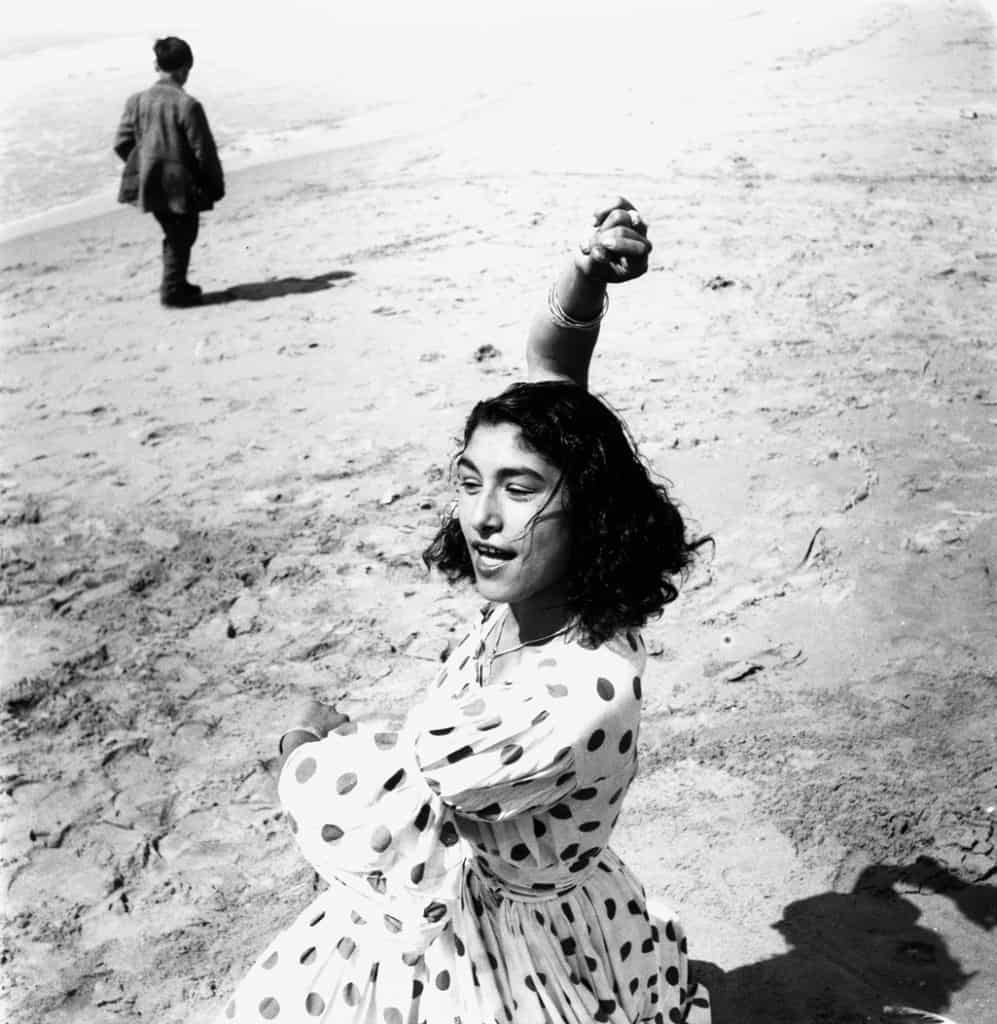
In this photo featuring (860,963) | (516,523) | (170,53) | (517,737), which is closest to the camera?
(517,737)

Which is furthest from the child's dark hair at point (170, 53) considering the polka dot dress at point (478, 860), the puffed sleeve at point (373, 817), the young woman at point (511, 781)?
the puffed sleeve at point (373, 817)

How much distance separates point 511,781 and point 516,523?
44 cm

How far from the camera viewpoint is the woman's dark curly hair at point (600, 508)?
2.15 meters

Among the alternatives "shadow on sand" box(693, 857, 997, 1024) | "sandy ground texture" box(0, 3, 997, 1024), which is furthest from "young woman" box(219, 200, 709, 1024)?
"sandy ground texture" box(0, 3, 997, 1024)

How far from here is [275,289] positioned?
8289mm

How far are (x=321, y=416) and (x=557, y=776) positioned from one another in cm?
454

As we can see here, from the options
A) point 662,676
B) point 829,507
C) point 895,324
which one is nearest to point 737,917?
point 662,676

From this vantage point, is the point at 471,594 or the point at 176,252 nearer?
the point at 471,594

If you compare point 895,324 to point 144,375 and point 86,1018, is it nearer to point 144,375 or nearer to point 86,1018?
point 144,375

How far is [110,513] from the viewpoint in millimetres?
5605

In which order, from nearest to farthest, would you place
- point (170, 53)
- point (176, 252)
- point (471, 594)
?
point (471, 594)
point (176, 252)
point (170, 53)

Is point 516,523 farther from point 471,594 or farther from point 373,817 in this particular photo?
point 471,594

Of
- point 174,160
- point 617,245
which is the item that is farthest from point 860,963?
point 174,160

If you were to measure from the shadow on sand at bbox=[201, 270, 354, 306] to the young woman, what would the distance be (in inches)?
233
